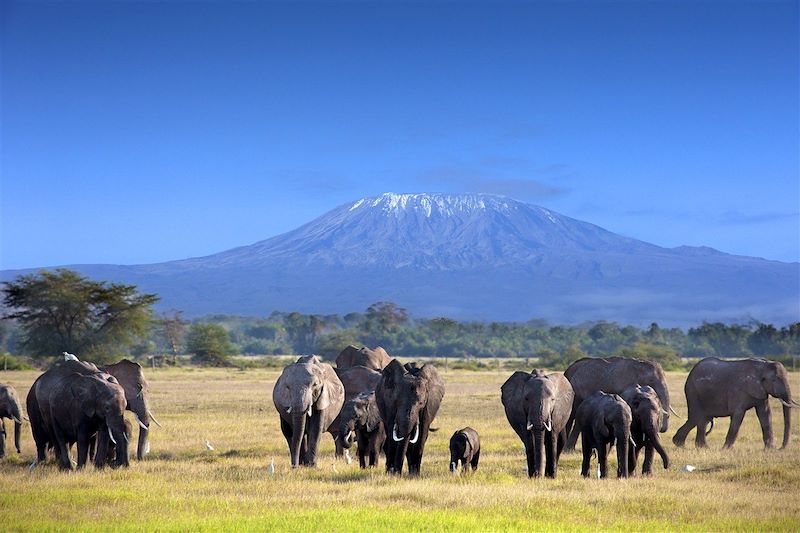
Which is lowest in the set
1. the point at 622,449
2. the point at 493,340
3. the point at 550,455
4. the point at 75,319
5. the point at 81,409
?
the point at 550,455

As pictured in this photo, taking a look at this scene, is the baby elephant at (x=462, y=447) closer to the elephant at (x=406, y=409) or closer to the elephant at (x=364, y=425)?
the elephant at (x=406, y=409)

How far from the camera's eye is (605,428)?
2066 cm

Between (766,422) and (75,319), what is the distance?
189ft

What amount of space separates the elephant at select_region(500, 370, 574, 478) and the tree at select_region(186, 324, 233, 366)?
79.5 meters

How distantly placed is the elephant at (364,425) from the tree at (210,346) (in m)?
77.3

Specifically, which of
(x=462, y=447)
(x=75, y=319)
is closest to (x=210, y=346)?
(x=75, y=319)

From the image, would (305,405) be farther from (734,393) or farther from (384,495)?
(734,393)

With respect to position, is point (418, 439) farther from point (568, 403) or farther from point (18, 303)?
point (18, 303)

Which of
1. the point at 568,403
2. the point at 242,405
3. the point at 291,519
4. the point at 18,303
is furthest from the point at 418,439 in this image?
the point at 18,303

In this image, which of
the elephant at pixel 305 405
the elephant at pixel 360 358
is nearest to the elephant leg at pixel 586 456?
the elephant at pixel 305 405

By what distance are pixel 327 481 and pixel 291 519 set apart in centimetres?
414

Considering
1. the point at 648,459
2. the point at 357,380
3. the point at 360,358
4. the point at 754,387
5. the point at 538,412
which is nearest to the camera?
the point at 538,412

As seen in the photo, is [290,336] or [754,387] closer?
[754,387]

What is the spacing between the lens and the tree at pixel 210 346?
99.4m
